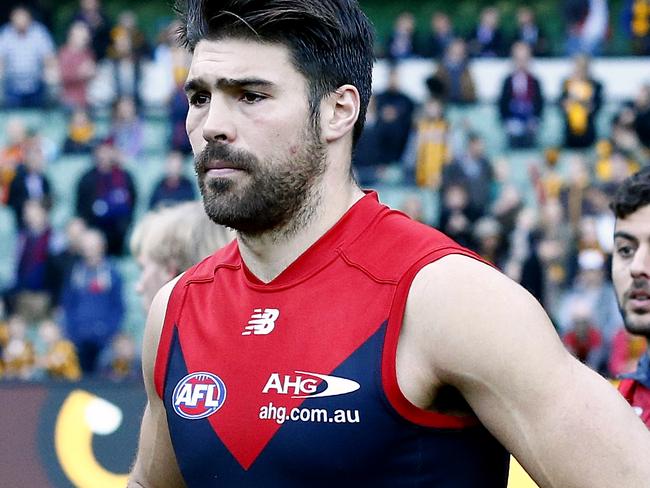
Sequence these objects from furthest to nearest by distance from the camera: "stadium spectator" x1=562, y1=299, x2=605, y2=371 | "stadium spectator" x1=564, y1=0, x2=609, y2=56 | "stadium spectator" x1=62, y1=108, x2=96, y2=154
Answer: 1. "stadium spectator" x1=564, y1=0, x2=609, y2=56
2. "stadium spectator" x1=62, y1=108, x2=96, y2=154
3. "stadium spectator" x1=562, y1=299, x2=605, y2=371

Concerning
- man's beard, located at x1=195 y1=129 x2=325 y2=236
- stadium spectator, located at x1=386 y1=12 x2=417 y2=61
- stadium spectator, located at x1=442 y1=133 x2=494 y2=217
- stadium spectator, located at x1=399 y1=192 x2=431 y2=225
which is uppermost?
stadium spectator, located at x1=386 y1=12 x2=417 y2=61

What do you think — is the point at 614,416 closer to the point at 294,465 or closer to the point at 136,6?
the point at 294,465

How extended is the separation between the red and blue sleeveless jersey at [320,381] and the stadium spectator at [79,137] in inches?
486

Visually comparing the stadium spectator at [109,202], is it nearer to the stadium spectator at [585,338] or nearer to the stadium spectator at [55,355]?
the stadium spectator at [55,355]

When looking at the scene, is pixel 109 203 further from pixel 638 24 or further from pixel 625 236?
pixel 625 236

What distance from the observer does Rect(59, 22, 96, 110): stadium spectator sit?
15.6m

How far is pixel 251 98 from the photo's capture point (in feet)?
9.31

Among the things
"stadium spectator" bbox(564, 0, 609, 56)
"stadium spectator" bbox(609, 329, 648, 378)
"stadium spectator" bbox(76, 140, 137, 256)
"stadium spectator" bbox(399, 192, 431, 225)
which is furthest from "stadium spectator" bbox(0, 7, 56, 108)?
"stadium spectator" bbox(609, 329, 648, 378)

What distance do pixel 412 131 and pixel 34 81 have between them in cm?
482

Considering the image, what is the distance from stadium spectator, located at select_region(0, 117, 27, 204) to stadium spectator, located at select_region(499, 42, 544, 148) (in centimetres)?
542

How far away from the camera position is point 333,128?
9.62 ft

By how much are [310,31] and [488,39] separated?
13296mm

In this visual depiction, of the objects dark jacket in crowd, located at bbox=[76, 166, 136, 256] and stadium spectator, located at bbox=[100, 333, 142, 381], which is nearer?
stadium spectator, located at bbox=[100, 333, 142, 381]

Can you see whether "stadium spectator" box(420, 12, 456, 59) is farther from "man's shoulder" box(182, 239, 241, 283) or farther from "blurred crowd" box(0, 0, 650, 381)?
"man's shoulder" box(182, 239, 241, 283)
